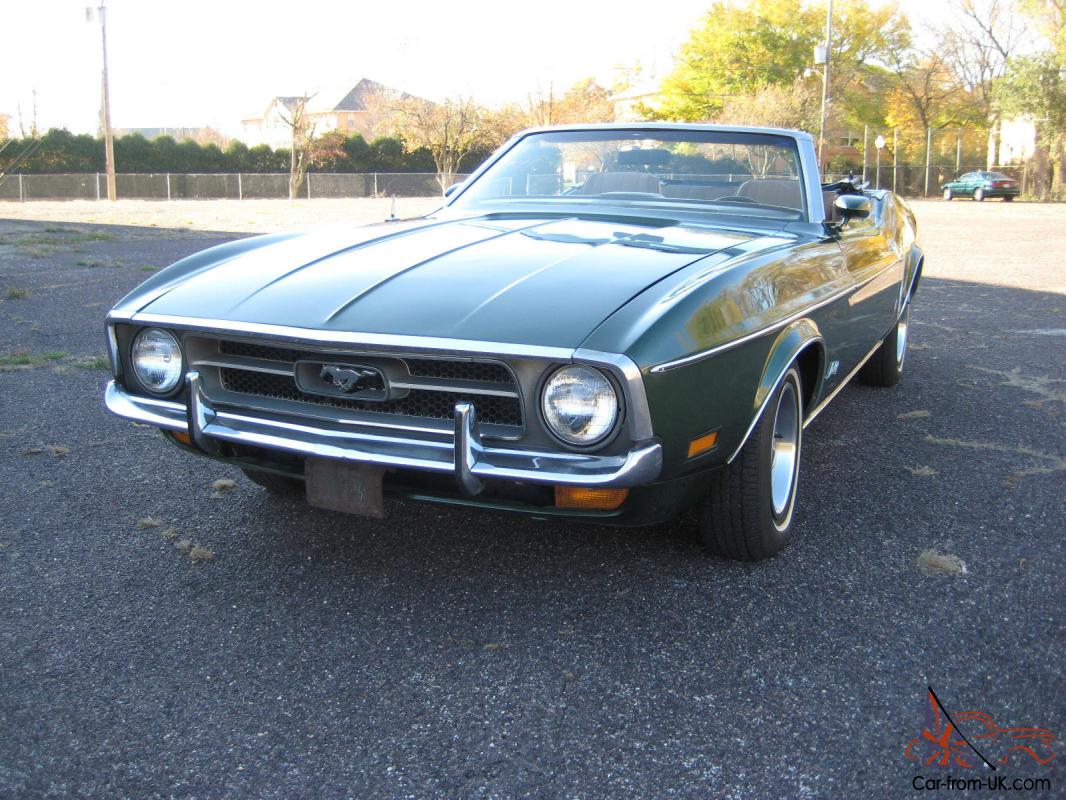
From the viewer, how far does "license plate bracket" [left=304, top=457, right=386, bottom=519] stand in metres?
2.51

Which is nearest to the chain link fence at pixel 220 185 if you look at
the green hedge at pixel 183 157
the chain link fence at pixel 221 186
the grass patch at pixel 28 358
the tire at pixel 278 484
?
the chain link fence at pixel 221 186

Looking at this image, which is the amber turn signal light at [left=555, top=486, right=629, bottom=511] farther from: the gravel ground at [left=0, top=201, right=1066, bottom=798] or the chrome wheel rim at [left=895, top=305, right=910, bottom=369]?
the chrome wheel rim at [left=895, top=305, right=910, bottom=369]

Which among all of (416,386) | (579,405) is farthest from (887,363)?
(416,386)

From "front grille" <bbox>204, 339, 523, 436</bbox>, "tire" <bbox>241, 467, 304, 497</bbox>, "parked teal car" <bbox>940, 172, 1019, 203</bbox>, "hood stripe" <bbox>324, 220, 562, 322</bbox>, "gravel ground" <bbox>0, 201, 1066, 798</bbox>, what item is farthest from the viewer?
"parked teal car" <bbox>940, 172, 1019, 203</bbox>

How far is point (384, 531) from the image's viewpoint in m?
3.25

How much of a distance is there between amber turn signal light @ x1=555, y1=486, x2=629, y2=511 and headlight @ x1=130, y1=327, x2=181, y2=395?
3.92 feet

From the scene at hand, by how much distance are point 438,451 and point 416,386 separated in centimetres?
19

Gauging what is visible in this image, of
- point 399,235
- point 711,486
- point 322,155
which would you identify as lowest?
point 711,486

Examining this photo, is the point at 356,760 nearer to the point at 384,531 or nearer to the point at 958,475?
the point at 384,531

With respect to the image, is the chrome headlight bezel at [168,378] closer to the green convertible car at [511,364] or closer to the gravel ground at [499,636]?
the green convertible car at [511,364]

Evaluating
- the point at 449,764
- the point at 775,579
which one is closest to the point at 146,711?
the point at 449,764

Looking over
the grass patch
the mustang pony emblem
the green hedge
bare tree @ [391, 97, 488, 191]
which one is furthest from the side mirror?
the green hedge

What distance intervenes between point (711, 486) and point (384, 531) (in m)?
1.12

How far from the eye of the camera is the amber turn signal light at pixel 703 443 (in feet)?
7.98
